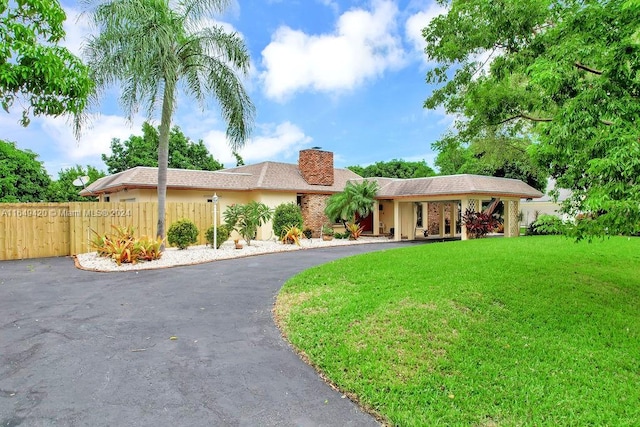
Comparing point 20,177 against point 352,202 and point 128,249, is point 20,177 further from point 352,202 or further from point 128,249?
point 352,202

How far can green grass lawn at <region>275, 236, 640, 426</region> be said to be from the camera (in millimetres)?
3879

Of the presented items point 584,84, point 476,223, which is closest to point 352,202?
point 476,223

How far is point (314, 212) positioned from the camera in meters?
22.8

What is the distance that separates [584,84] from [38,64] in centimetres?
705

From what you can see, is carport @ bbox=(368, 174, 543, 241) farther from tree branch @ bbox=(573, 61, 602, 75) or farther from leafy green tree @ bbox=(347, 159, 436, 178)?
leafy green tree @ bbox=(347, 159, 436, 178)

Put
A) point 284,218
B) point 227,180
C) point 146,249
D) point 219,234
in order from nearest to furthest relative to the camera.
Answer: point 146,249 → point 219,234 → point 284,218 → point 227,180

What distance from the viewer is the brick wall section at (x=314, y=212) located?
74.2 feet

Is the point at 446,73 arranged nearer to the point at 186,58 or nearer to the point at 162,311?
the point at 162,311

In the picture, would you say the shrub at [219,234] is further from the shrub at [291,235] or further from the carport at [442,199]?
the carport at [442,199]

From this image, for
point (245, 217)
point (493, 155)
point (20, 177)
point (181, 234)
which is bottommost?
point (181, 234)

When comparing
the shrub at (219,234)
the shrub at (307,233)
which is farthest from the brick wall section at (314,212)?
the shrub at (219,234)

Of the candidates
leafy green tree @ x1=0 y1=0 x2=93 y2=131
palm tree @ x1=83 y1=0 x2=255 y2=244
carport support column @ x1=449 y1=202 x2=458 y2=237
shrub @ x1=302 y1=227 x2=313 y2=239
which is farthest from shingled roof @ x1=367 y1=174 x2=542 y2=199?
leafy green tree @ x1=0 y1=0 x2=93 y2=131

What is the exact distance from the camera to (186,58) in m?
14.2

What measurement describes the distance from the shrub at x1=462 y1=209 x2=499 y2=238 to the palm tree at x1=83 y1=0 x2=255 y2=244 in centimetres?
1239
